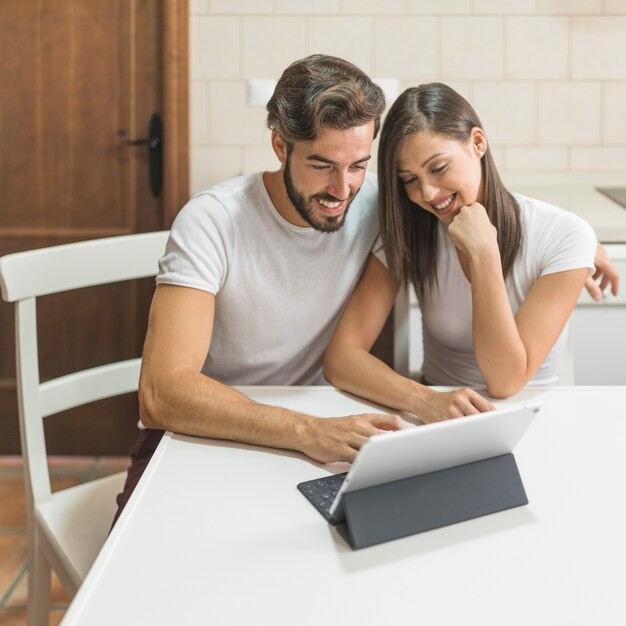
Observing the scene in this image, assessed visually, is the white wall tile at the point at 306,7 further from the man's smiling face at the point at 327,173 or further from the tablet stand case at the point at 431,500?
the tablet stand case at the point at 431,500

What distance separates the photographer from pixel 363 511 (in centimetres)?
91

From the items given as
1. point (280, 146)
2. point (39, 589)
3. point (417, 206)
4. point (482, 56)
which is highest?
point (482, 56)

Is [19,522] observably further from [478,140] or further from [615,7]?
[615,7]

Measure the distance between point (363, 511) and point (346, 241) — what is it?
78cm

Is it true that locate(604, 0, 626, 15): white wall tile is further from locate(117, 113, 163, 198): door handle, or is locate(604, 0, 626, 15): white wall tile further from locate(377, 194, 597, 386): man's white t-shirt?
locate(117, 113, 163, 198): door handle

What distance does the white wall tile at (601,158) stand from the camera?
2742mm

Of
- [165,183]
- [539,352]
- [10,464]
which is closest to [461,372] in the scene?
[539,352]

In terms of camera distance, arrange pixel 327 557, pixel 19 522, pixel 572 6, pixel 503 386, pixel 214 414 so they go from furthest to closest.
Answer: pixel 572 6
pixel 19 522
pixel 503 386
pixel 214 414
pixel 327 557

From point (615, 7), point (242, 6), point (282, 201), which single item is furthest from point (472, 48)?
point (282, 201)

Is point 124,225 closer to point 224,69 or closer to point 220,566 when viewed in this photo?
point 224,69

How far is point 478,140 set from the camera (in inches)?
61.1

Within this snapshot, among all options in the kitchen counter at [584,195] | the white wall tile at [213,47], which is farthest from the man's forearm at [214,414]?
the white wall tile at [213,47]

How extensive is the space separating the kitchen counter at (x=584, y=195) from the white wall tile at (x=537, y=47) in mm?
322

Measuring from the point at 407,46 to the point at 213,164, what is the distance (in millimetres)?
719
